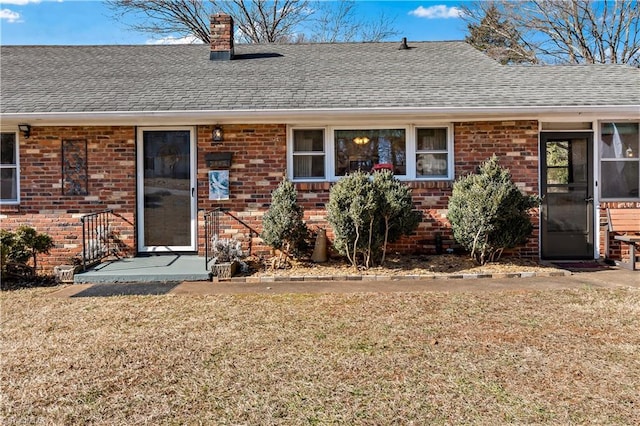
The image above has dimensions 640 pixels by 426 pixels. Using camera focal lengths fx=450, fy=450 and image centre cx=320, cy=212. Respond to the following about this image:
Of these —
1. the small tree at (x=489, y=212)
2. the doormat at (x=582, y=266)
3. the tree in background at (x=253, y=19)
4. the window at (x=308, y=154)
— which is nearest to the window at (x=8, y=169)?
the window at (x=308, y=154)

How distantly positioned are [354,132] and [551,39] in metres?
16.8

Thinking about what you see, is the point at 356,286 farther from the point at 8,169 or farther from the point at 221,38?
the point at 221,38

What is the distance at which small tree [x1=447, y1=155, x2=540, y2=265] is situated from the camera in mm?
6539

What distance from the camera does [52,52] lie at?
1037 centimetres

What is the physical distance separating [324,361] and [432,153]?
200 inches

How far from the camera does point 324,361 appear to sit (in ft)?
11.3

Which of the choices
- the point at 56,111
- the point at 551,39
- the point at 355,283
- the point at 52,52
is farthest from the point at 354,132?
the point at 551,39

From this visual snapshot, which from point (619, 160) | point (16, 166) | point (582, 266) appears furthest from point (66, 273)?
point (619, 160)

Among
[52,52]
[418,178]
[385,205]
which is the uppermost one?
[52,52]

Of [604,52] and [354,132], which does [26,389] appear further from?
[604,52]

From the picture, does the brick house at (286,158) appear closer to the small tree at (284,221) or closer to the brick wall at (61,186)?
the brick wall at (61,186)

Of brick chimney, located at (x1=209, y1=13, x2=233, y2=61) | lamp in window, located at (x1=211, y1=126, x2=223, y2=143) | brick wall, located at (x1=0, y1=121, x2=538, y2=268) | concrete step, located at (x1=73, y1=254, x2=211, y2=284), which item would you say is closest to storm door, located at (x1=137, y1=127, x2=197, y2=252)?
brick wall, located at (x1=0, y1=121, x2=538, y2=268)

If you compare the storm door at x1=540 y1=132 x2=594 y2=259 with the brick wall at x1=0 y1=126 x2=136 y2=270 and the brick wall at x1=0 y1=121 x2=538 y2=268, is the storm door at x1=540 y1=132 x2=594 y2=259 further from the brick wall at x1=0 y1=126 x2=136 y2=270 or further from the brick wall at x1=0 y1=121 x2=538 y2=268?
the brick wall at x1=0 y1=126 x2=136 y2=270

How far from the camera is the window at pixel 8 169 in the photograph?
24.7 feet
